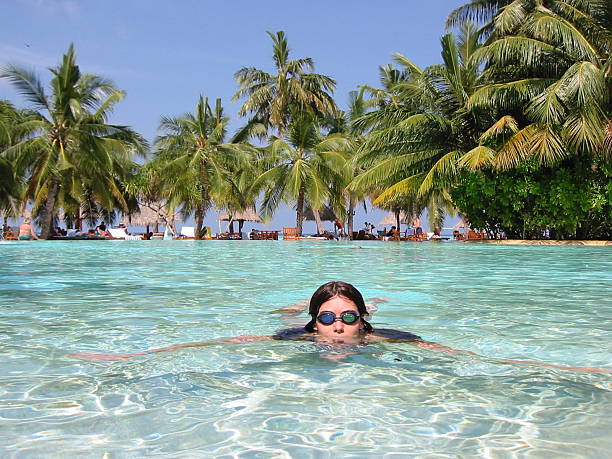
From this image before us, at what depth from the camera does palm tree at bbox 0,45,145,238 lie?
23188 mm

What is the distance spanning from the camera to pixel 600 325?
434 cm

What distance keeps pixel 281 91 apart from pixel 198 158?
21.7ft

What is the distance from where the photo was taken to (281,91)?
103 ft

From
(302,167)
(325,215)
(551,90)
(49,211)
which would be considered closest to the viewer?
(551,90)

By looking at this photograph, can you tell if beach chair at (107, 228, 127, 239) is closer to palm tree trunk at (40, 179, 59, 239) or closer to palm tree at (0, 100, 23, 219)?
palm tree trunk at (40, 179, 59, 239)

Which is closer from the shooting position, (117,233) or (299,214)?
(299,214)

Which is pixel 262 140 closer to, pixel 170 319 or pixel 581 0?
pixel 581 0

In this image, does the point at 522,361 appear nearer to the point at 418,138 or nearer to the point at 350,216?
the point at 418,138

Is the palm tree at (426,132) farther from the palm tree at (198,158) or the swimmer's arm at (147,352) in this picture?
→ the swimmer's arm at (147,352)

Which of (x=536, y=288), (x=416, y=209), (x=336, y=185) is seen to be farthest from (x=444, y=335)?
(x=416, y=209)

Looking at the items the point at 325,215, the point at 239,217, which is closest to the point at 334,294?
the point at 239,217

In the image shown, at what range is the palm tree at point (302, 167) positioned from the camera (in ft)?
87.0

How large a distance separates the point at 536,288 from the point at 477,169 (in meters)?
12.2

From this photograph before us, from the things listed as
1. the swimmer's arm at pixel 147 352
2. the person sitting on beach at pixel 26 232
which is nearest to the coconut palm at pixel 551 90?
the swimmer's arm at pixel 147 352
